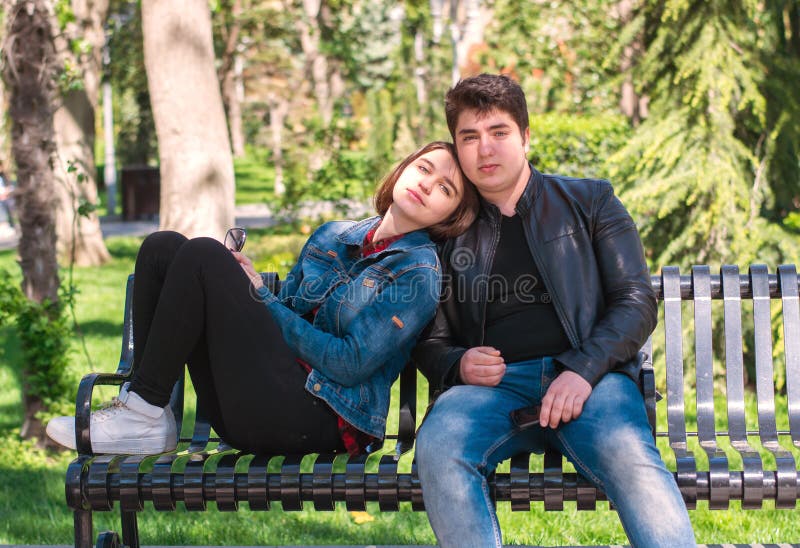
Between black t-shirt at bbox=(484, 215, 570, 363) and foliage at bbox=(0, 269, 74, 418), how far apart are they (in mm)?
3226

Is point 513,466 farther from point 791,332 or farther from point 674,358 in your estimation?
point 791,332

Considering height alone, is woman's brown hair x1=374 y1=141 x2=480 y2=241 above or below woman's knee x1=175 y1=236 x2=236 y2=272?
above

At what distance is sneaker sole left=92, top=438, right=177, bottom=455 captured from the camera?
135 inches

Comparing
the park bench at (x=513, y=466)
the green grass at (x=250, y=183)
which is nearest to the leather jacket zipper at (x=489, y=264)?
the park bench at (x=513, y=466)

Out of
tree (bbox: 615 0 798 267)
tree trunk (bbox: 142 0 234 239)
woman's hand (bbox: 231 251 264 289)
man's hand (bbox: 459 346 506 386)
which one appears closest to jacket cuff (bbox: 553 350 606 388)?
man's hand (bbox: 459 346 506 386)

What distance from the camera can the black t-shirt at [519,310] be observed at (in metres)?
3.47

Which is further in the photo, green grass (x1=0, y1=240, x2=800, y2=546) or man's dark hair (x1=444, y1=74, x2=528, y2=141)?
green grass (x1=0, y1=240, x2=800, y2=546)

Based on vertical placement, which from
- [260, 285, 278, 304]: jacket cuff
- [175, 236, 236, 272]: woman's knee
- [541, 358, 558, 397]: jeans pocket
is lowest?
[541, 358, 558, 397]: jeans pocket

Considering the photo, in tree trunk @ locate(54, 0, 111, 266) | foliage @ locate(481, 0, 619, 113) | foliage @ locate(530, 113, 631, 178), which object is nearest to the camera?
foliage @ locate(530, 113, 631, 178)

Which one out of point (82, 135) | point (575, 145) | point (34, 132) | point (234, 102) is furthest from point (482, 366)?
point (234, 102)

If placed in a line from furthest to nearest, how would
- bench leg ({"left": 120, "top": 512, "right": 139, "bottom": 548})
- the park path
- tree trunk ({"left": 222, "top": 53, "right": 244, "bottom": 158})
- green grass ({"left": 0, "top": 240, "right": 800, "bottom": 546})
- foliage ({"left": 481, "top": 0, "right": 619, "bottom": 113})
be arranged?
1. tree trunk ({"left": 222, "top": 53, "right": 244, "bottom": 158})
2. the park path
3. foliage ({"left": 481, "top": 0, "right": 619, "bottom": 113})
4. green grass ({"left": 0, "top": 240, "right": 800, "bottom": 546})
5. bench leg ({"left": 120, "top": 512, "right": 139, "bottom": 548})

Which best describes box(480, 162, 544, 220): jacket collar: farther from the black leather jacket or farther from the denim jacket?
the denim jacket

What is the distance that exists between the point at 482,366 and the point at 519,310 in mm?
264

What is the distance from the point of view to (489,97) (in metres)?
3.43
